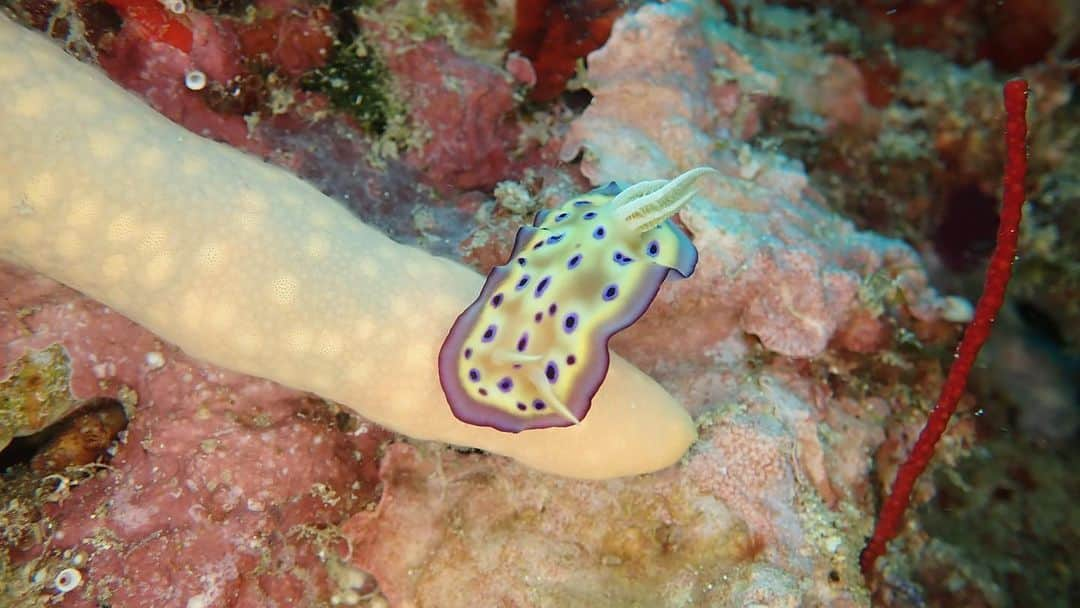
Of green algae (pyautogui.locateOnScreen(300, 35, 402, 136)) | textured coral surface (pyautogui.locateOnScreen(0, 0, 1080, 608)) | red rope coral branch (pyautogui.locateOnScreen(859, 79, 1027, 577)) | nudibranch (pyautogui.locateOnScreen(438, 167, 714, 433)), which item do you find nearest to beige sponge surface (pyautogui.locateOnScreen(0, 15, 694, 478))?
nudibranch (pyautogui.locateOnScreen(438, 167, 714, 433))

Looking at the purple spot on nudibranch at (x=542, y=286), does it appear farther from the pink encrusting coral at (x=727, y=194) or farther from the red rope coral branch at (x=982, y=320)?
the red rope coral branch at (x=982, y=320)

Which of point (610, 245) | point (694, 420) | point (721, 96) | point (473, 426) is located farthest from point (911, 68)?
point (473, 426)

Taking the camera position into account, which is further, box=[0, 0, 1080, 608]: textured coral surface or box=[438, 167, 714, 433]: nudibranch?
box=[0, 0, 1080, 608]: textured coral surface

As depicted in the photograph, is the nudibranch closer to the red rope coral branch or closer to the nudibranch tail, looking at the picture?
the nudibranch tail

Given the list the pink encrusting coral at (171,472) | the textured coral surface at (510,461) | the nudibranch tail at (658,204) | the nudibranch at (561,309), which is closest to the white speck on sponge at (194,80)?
the textured coral surface at (510,461)

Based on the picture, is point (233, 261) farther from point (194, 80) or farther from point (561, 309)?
point (561, 309)

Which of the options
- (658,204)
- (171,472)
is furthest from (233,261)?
(658,204)

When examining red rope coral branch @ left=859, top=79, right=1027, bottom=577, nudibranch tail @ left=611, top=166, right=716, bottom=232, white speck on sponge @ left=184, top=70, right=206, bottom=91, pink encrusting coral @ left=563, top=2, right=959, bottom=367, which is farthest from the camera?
pink encrusting coral @ left=563, top=2, right=959, bottom=367

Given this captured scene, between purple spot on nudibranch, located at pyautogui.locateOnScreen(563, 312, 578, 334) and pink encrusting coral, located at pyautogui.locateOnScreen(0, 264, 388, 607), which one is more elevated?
purple spot on nudibranch, located at pyautogui.locateOnScreen(563, 312, 578, 334)
